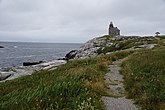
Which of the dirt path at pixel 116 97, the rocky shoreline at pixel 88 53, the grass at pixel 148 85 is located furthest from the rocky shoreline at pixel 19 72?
the grass at pixel 148 85

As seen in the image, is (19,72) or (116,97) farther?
(19,72)

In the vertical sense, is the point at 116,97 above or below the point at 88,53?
above

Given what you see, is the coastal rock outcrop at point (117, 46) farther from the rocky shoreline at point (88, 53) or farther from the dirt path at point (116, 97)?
the dirt path at point (116, 97)

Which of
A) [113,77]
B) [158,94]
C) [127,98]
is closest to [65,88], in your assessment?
[127,98]

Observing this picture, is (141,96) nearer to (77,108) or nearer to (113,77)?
(77,108)

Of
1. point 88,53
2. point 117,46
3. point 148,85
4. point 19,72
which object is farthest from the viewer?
point 88,53

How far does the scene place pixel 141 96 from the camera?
14.0 m

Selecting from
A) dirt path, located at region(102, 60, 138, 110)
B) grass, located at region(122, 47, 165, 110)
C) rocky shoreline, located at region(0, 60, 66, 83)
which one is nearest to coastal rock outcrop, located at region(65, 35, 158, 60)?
rocky shoreline, located at region(0, 60, 66, 83)

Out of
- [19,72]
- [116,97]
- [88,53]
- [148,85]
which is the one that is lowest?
[19,72]

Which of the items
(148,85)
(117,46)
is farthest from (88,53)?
(148,85)

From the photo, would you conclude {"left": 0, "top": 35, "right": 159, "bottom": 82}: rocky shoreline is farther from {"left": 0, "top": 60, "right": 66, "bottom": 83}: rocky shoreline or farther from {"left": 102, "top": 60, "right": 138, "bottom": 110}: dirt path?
{"left": 102, "top": 60, "right": 138, "bottom": 110}: dirt path

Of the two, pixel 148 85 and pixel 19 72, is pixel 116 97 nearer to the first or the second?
pixel 148 85

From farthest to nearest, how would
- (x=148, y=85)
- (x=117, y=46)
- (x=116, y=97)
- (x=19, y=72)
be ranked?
(x=117, y=46)
(x=19, y=72)
(x=148, y=85)
(x=116, y=97)

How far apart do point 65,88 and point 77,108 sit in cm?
278
